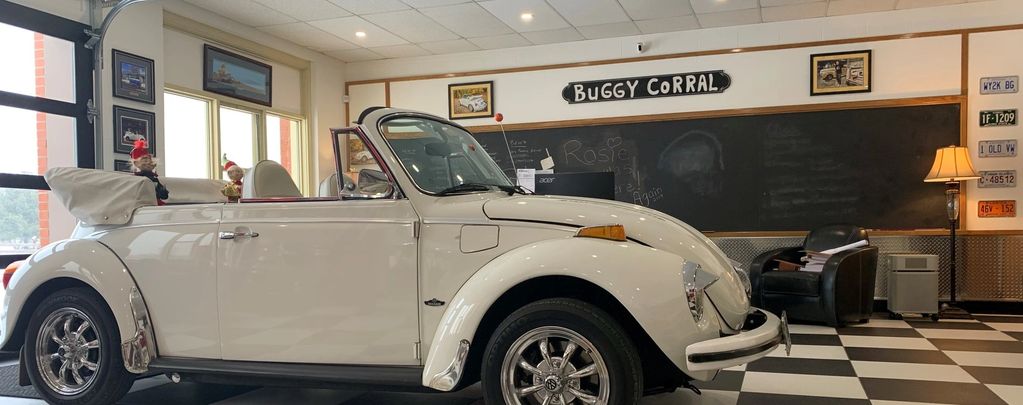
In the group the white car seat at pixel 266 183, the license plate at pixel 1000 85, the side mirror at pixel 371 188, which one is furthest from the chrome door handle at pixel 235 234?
the license plate at pixel 1000 85

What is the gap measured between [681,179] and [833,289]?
2.35m

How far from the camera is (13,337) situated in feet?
11.0

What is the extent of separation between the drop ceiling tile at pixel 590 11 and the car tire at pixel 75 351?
4.59 meters

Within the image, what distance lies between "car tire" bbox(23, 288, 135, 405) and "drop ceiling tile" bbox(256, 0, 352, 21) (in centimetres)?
375

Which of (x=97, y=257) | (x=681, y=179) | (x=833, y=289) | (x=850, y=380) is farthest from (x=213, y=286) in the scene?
(x=681, y=179)

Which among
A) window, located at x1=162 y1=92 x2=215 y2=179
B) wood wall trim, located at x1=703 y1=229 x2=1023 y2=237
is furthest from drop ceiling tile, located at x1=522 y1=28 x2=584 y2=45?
window, located at x1=162 y1=92 x2=215 y2=179

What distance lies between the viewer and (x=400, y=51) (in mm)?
8172

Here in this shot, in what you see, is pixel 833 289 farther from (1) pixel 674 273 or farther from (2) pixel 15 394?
(2) pixel 15 394

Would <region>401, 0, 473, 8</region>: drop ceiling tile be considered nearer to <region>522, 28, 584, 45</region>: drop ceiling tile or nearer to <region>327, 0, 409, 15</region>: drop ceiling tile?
<region>327, 0, 409, 15</region>: drop ceiling tile

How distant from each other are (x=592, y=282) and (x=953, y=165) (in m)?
5.27

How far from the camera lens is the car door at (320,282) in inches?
108

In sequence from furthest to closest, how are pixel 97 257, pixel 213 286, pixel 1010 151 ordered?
pixel 1010 151
pixel 97 257
pixel 213 286

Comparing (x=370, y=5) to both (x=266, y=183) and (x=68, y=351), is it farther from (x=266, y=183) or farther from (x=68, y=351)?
(x=68, y=351)

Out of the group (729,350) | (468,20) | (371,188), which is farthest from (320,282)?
(468,20)
